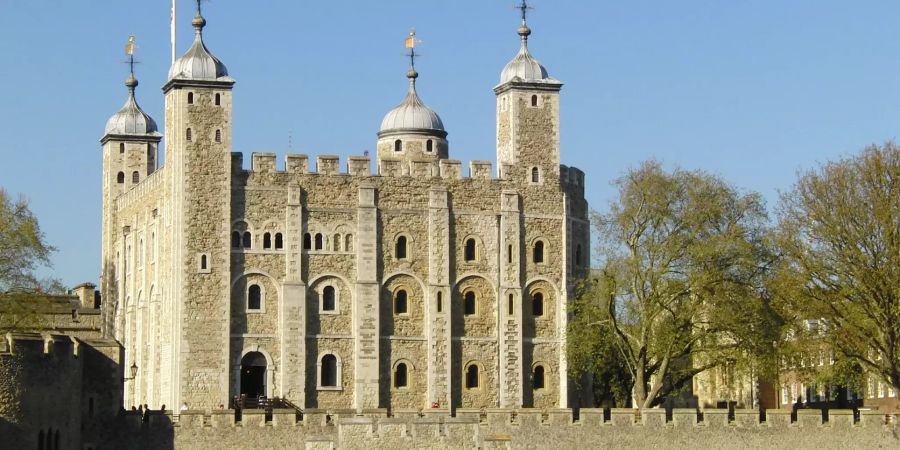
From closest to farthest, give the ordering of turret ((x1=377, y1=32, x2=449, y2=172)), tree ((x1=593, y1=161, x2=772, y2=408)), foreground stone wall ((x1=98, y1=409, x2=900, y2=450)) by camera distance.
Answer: foreground stone wall ((x1=98, y1=409, x2=900, y2=450)) < tree ((x1=593, y1=161, x2=772, y2=408)) < turret ((x1=377, y1=32, x2=449, y2=172))

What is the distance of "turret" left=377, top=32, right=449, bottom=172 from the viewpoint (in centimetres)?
9250

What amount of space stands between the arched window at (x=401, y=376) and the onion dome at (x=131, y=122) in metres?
20.7

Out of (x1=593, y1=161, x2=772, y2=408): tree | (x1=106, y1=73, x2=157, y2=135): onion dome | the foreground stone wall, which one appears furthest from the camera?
(x1=106, y1=73, x2=157, y2=135): onion dome

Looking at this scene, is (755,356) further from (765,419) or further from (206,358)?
(206,358)

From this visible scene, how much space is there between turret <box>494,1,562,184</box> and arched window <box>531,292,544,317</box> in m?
4.63

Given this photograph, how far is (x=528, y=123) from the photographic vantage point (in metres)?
87.4

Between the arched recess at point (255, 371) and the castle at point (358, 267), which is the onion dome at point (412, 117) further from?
the arched recess at point (255, 371)

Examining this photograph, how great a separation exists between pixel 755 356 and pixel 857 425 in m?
9.55

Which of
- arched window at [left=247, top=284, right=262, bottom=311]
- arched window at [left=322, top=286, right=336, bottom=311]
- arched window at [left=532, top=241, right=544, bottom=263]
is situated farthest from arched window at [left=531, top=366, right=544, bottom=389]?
arched window at [left=247, top=284, right=262, bottom=311]

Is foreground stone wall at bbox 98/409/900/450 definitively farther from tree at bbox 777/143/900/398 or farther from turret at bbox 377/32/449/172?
turret at bbox 377/32/449/172

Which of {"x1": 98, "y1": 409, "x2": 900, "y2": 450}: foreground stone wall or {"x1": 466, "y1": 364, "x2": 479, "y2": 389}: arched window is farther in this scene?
{"x1": 466, "y1": 364, "x2": 479, "y2": 389}: arched window

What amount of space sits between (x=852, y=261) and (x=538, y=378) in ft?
58.4

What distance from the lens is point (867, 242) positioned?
7306cm

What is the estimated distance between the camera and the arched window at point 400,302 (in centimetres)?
8506
